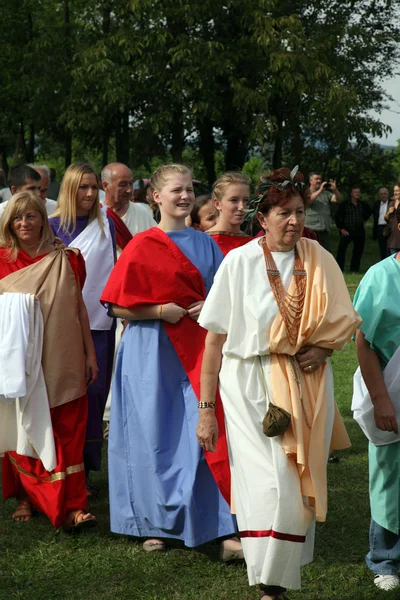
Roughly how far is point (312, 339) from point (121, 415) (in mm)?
1738

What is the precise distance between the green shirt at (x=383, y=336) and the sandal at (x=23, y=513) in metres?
2.26

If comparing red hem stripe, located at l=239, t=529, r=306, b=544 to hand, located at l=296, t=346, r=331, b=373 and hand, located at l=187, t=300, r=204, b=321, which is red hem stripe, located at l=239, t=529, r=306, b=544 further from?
hand, located at l=187, t=300, r=204, b=321

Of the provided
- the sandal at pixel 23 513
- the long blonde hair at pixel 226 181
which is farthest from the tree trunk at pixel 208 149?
the sandal at pixel 23 513

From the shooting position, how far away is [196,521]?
17.4ft

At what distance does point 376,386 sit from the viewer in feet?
15.3

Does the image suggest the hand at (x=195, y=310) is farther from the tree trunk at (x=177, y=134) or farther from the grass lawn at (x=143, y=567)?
the tree trunk at (x=177, y=134)

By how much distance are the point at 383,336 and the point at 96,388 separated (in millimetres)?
2504

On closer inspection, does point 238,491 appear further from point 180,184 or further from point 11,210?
point 11,210

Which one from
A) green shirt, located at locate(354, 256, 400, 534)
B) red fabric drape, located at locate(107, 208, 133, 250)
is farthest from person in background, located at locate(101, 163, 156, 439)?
green shirt, located at locate(354, 256, 400, 534)

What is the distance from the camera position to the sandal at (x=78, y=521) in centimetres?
570

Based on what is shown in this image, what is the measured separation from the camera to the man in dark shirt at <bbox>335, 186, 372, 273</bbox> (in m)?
21.7

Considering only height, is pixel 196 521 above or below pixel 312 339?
below

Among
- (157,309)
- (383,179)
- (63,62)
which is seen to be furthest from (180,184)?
(383,179)

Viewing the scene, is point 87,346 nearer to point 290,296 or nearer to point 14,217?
point 14,217
